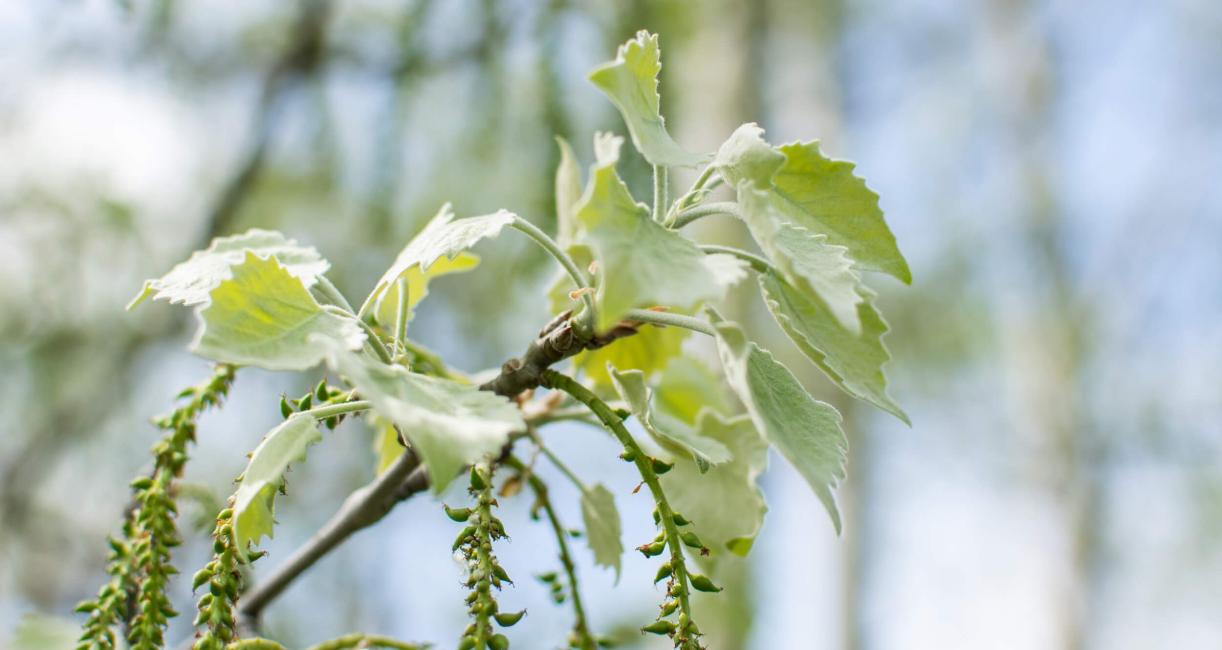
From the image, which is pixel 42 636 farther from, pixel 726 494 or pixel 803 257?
pixel 803 257

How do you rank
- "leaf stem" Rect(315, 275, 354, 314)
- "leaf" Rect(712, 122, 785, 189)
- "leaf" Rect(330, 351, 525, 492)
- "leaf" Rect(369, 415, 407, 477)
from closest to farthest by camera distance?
"leaf" Rect(330, 351, 525, 492), "leaf" Rect(712, 122, 785, 189), "leaf stem" Rect(315, 275, 354, 314), "leaf" Rect(369, 415, 407, 477)

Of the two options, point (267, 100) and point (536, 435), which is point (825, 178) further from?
point (267, 100)

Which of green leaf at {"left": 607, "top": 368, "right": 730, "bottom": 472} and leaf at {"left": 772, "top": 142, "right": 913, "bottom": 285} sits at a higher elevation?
leaf at {"left": 772, "top": 142, "right": 913, "bottom": 285}

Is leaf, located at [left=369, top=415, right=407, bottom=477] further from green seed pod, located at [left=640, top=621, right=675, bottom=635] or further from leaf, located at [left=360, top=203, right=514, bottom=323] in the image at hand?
green seed pod, located at [left=640, top=621, right=675, bottom=635]

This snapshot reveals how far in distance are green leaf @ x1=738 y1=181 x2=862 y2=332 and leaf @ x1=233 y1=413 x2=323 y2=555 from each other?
0.78 feet

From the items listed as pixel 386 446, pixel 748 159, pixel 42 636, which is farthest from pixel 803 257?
pixel 42 636

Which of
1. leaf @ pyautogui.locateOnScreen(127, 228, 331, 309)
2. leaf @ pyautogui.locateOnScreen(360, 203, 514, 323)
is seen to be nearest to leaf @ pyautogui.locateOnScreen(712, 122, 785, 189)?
leaf @ pyautogui.locateOnScreen(360, 203, 514, 323)

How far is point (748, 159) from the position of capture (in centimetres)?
49

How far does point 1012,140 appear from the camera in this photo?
6.86 m

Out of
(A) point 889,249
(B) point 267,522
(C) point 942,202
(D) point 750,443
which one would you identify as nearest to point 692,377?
(D) point 750,443

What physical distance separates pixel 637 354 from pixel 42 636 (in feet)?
1.75

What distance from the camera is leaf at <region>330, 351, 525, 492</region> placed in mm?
385

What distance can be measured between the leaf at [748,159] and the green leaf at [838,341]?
65 mm

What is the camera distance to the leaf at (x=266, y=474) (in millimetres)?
467
